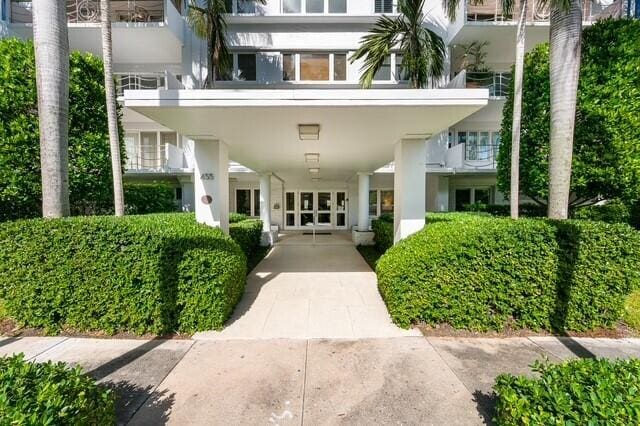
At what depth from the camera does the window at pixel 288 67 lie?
12859 millimetres

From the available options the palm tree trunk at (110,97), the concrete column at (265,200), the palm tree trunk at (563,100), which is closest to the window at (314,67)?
the concrete column at (265,200)

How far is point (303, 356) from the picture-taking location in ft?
10.8

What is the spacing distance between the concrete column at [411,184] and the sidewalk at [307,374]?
7.30 ft

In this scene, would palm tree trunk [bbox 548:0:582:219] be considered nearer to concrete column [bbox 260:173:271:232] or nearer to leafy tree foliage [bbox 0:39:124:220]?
concrete column [bbox 260:173:271:232]

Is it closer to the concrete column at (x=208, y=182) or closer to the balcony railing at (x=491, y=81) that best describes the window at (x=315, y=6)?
the balcony railing at (x=491, y=81)

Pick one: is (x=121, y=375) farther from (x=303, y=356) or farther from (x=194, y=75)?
(x=194, y=75)

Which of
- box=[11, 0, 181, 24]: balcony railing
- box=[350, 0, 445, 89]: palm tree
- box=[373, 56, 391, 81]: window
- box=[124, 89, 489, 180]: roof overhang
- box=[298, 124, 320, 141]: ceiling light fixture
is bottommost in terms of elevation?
box=[298, 124, 320, 141]: ceiling light fixture

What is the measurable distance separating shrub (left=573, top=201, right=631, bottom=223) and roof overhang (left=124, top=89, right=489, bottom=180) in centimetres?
827

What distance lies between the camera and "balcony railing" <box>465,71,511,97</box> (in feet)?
38.5

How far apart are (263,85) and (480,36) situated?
33.1ft

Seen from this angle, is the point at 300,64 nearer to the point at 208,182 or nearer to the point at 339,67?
the point at 339,67

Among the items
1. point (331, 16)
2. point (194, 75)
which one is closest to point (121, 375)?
point (194, 75)

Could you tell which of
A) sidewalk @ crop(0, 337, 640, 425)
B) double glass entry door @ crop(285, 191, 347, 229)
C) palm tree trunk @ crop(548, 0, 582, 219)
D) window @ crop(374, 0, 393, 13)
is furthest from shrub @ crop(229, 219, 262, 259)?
window @ crop(374, 0, 393, 13)

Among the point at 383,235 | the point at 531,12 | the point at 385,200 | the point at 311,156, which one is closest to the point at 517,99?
the point at 383,235
